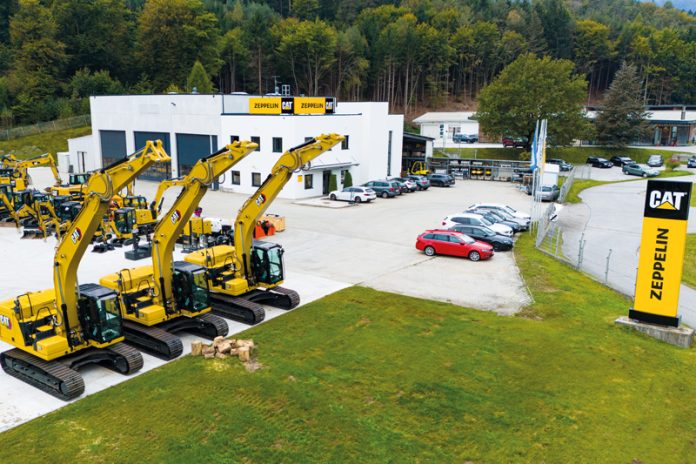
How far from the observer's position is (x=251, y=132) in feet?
153

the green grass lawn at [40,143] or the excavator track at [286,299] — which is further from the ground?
the green grass lawn at [40,143]

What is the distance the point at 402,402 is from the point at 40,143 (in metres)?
67.8

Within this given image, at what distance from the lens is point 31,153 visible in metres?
65.6

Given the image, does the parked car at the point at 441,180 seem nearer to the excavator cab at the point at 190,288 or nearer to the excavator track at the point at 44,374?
the excavator cab at the point at 190,288

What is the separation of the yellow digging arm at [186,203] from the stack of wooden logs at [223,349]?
174 centimetres

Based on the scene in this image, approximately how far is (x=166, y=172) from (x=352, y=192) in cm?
1928

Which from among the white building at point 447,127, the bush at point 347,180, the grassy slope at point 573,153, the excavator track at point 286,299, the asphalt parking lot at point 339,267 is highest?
the white building at point 447,127

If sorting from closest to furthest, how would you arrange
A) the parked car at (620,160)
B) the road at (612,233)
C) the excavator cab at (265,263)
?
the excavator cab at (265,263) → the road at (612,233) → the parked car at (620,160)

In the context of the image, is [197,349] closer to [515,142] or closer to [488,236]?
[488,236]

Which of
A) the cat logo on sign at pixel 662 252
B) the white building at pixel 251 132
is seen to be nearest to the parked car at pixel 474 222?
the cat logo on sign at pixel 662 252

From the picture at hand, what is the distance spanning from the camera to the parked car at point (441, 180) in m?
54.5

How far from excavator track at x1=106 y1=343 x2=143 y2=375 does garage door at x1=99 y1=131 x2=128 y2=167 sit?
44272 mm

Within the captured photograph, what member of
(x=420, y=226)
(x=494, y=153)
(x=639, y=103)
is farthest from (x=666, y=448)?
(x=639, y=103)

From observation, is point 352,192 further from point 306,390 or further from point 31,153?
point 31,153
